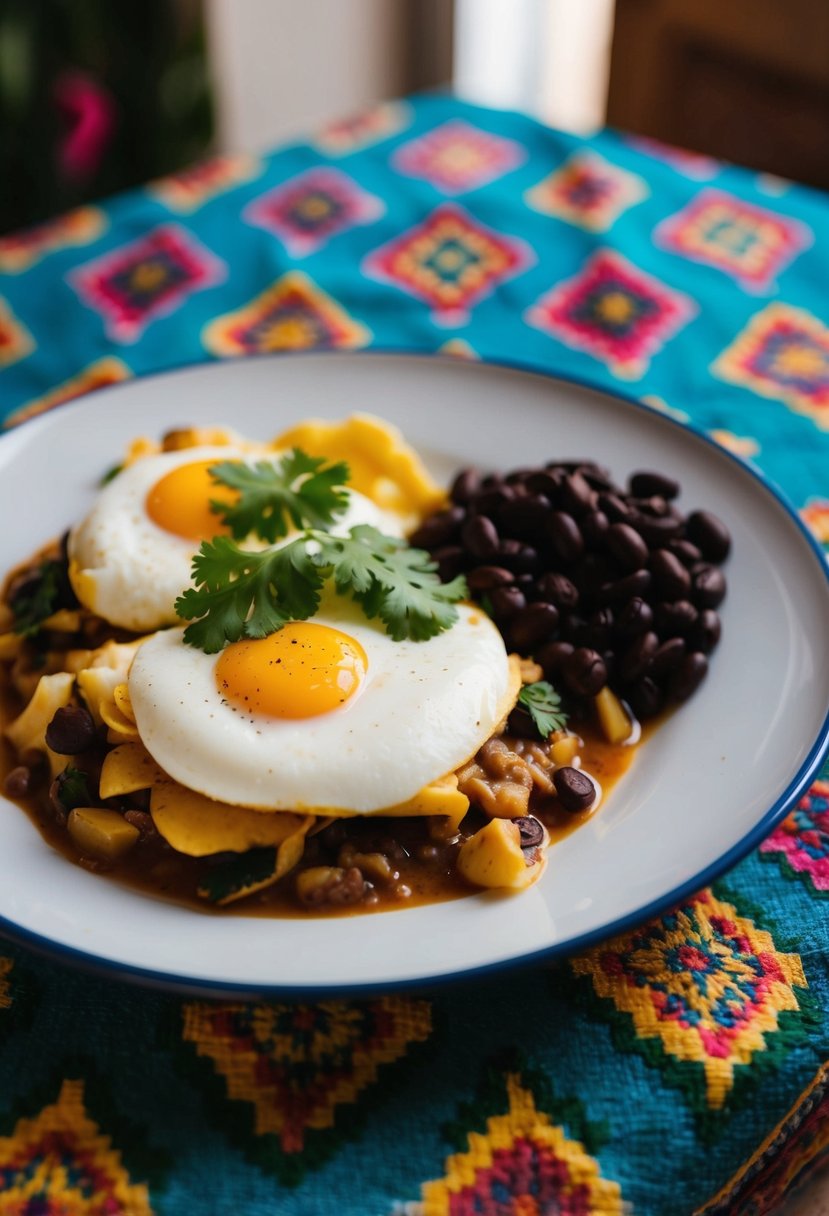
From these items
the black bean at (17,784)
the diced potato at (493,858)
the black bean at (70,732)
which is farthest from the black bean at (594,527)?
the black bean at (17,784)

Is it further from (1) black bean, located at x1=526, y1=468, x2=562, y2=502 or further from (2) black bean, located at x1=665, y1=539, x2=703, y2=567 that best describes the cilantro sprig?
(2) black bean, located at x1=665, y1=539, x2=703, y2=567

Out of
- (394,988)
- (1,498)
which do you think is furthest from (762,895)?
(1,498)

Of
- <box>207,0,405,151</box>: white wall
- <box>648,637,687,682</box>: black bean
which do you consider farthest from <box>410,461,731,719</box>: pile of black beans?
<box>207,0,405,151</box>: white wall

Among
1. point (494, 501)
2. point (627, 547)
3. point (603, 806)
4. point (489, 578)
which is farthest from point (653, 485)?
point (603, 806)

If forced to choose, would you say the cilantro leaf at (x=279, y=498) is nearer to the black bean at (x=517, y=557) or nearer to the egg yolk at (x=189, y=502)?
the egg yolk at (x=189, y=502)

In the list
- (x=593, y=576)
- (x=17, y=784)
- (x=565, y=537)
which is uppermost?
(x=565, y=537)

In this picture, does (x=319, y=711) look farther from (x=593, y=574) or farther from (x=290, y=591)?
(x=593, y=574)
